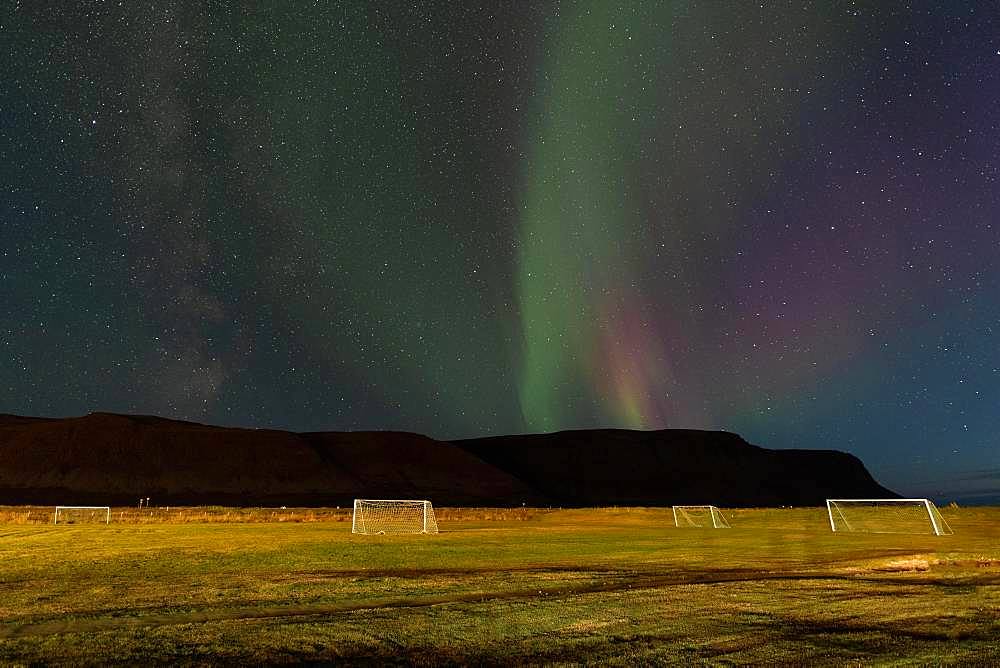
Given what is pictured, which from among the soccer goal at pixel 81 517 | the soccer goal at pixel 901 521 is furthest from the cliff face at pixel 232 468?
the soccer goal at pixel 901 521

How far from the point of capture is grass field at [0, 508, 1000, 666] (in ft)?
30.8

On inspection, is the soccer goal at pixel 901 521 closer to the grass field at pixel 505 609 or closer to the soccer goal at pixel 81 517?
the grass field at pixel 505 609

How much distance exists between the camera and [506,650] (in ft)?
31.2

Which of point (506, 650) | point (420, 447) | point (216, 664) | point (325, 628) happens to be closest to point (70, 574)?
point (325, 628)

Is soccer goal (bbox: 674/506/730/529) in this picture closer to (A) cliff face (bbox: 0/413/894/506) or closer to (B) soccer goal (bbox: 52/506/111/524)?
(B) soccer goal (bbox: 52/506/111/524)

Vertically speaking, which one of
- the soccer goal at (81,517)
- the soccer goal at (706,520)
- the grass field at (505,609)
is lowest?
the grass field at (505,609)

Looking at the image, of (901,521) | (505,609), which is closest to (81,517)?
(505,609)

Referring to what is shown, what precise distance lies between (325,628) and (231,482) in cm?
13773

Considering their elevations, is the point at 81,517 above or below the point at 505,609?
above

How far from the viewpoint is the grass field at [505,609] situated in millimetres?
9398

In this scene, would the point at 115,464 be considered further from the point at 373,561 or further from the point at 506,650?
the point at 506,650

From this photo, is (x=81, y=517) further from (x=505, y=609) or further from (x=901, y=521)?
(x=901, y=521)

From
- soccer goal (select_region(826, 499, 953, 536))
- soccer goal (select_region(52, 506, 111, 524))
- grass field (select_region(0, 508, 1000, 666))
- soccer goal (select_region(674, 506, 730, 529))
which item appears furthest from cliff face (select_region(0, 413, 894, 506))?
grass field (select_region(0, 508, 1000, 666))

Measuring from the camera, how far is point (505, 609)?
12.9m
